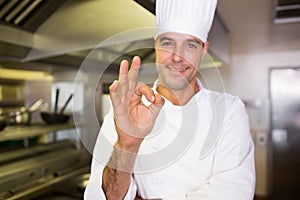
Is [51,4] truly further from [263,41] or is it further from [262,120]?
[262,120]

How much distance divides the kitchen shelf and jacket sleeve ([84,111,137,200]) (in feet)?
1.63

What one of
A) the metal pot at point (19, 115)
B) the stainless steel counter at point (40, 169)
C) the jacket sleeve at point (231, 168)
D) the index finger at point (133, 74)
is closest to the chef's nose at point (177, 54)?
the index finger at point (133, 74)

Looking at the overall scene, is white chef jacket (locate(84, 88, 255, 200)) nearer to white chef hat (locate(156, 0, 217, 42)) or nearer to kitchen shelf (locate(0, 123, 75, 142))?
white chef hat (locate(156, 0, 217, 42))

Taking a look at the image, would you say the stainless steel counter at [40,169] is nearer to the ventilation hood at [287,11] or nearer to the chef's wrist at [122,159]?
the chef's wrist at [122,159]

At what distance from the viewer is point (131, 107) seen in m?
0.43

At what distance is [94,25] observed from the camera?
2.89 ft

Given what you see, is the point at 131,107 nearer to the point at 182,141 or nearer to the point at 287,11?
the point at 182,141

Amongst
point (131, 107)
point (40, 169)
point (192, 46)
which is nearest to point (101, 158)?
point (131, 107)

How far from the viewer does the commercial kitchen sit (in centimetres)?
61

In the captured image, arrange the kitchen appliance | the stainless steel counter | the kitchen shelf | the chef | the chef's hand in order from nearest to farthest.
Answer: the chef's hand
the chef
the stainless steel counter
the kitchen shelf
the kitchen appliance

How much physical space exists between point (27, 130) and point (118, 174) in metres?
0.71

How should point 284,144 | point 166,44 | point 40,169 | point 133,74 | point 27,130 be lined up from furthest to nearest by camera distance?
1. point 284,144
2. point 27,130
3. point 40,169
4. point 166,44
5. point 133,74

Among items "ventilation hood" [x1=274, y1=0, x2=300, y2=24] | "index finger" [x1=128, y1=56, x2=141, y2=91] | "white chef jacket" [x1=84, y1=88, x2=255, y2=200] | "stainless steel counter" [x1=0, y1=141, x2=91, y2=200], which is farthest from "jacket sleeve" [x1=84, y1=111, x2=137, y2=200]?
"ventilation hood" [x1=274, y1=0, x2=300, y2=24]

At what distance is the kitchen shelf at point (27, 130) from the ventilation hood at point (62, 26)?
0.89ft
